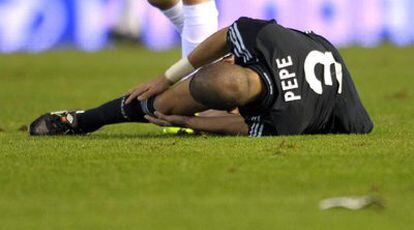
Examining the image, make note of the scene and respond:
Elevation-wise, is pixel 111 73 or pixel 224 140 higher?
pixel 224 140

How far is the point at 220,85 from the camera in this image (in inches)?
257

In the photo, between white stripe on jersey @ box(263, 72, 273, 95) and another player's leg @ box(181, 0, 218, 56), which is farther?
another player's leg @ box(181, 0, 218, 56)

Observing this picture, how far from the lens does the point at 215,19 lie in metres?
8.10

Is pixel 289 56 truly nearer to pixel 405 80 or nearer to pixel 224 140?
pixel 224 140

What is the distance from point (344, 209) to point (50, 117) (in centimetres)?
306

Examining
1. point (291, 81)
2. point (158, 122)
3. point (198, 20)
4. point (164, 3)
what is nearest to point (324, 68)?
point (291, 81)

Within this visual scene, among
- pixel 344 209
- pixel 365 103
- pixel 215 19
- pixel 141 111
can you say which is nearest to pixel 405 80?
pixel 365 103

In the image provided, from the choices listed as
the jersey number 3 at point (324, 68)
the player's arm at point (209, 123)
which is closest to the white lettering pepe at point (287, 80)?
the jersey number 3 at point (324, 68)

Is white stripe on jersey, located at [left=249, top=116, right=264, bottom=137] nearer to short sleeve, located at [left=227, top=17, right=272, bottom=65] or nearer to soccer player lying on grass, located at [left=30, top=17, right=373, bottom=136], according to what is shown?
soccer player lying on grass, located at [left=30, top=17, right=373, bottom=136]

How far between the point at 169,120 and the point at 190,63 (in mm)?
357

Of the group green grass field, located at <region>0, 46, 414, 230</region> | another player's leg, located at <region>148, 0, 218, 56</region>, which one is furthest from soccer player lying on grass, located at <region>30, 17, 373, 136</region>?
another player's leg, located at <region>148, 0, 218, 56</region>

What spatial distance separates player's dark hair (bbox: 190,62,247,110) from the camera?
21.4 feet

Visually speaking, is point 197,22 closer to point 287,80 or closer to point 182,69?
point 182,69

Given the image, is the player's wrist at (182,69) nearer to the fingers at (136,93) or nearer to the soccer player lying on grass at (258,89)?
the soccer player lying on grass at (258,89)
